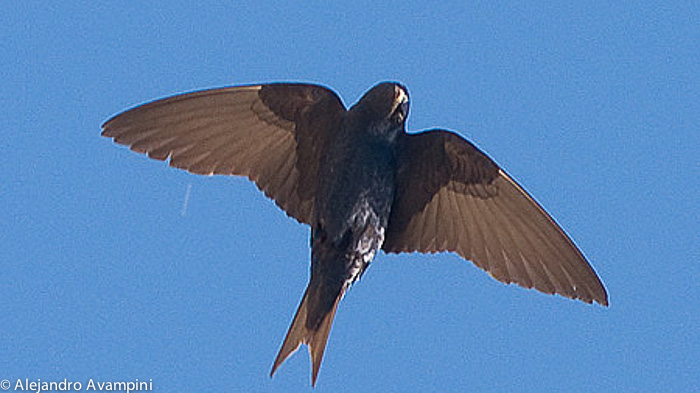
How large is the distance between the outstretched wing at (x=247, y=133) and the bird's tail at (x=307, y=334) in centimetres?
33

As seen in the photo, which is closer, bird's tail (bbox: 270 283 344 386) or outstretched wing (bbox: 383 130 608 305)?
bird's tail (bbox: 270 283 344 386)

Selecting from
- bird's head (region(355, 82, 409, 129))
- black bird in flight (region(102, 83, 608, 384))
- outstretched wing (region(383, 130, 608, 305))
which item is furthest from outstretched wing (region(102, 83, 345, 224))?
outstretched wing (region(383, 130, 608, 305))

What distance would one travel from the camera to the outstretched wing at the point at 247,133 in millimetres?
3617

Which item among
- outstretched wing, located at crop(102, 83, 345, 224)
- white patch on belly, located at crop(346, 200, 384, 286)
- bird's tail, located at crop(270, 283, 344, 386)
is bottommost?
bird's tail, located at crop(270, 283, 344, 386)

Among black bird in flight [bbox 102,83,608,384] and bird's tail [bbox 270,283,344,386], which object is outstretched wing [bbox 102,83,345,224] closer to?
black bird in flight [bbox 102,83,608,384]

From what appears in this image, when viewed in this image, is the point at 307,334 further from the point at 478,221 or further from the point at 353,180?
the point at 478,221

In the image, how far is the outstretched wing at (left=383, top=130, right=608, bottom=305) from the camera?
3.54m

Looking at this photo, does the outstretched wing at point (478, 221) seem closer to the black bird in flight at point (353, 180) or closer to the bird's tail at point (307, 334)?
the black bird in flight at point (353, 180)

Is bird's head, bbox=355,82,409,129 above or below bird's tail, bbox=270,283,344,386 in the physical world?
above

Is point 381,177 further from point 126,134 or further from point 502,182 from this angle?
point 126,134

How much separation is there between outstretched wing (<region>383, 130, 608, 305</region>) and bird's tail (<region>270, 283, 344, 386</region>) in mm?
350

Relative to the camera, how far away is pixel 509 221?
3650 millimetres

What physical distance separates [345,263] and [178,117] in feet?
2.60

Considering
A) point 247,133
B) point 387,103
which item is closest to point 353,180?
point 387,103
